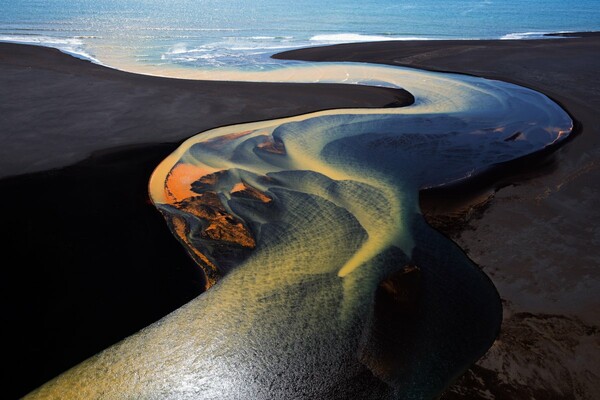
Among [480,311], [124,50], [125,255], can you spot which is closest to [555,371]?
[480,311]

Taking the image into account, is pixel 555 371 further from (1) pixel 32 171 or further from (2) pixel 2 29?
(2) pixel 2 29

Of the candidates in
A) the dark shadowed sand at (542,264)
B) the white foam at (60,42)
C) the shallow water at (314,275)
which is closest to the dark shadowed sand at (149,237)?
the dark shadowed sand at (542,264)

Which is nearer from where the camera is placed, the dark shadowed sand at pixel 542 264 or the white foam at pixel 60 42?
the dark shadowed sand at pixel 542 264

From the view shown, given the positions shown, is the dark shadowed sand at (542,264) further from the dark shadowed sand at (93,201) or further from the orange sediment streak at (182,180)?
the orange sediment streak at (182,180)

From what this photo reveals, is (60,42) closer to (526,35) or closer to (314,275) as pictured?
(314,275)

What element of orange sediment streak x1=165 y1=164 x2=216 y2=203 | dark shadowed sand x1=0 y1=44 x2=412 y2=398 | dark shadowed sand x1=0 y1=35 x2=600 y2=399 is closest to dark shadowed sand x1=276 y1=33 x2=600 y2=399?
dark shadowed sand x1=0 y1=35 x2=600 y2=399

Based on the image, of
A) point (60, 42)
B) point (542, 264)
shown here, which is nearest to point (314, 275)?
point (542, 264)
